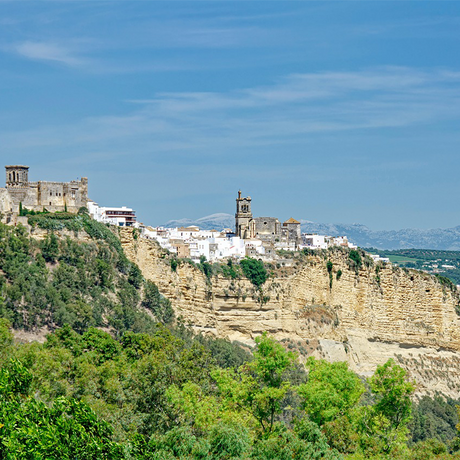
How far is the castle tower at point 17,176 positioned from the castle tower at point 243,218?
858 inches

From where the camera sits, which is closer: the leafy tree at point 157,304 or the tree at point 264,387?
the tree at point 264,387

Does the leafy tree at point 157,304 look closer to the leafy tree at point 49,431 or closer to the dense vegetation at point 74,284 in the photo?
the dense vegetation at point 74,284

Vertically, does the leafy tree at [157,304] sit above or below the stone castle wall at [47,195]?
below

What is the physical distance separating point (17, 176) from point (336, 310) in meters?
26.3

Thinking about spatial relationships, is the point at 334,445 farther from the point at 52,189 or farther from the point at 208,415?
the point at 52,189

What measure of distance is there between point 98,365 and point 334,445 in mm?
11109

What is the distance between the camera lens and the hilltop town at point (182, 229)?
5562cm

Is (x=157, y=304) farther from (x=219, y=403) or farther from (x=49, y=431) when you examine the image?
(x=49, y=431)

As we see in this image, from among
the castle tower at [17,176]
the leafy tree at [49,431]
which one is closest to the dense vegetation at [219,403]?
the leafy tree at [49,431]

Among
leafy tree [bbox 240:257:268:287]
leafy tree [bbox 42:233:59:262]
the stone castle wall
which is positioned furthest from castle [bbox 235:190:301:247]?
Answer: leafy tree [bbox 42:233:59:262]

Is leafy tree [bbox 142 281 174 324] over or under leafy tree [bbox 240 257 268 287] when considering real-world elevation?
under

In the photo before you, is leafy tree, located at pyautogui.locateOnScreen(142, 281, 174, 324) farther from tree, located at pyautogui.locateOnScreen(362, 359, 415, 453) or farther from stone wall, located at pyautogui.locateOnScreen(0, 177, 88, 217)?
tree, located at pyautogui.locateOnScreen(362, 359, 415, 453)

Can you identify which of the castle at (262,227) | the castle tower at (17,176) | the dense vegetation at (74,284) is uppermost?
the castle tower at (17,176)

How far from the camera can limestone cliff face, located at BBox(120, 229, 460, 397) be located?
2290 inches
